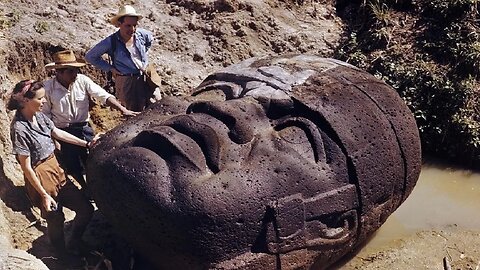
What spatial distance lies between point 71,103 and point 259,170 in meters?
1.81

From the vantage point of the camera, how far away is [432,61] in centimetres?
848

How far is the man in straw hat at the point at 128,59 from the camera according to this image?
636 centimetres

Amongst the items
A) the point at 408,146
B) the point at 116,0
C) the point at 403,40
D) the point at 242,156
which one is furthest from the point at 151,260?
the point at 403,40

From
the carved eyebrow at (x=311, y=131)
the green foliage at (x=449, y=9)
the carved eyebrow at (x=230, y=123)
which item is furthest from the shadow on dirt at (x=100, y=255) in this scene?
the green foliage at (x=449, y=9)

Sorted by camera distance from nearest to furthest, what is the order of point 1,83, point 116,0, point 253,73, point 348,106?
point 348,106, point 253,73, point 1,83, point 116,0

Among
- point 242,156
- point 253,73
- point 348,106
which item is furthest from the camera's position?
point 253,73

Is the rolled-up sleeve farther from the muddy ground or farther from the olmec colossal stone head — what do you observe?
the olmec colossal stone head

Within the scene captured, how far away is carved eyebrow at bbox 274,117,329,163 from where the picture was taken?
5.07 meters

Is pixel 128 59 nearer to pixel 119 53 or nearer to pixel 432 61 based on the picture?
pixel 119 53

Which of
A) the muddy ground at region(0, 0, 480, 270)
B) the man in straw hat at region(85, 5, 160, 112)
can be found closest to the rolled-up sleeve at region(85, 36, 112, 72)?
the man in straw hat at region(85, 5, 160, 112)

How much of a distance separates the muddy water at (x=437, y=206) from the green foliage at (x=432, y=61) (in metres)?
0.37

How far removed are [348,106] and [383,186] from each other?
656 mm

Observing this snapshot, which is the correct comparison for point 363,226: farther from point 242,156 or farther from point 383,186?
point 242,156

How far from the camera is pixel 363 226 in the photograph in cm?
541
